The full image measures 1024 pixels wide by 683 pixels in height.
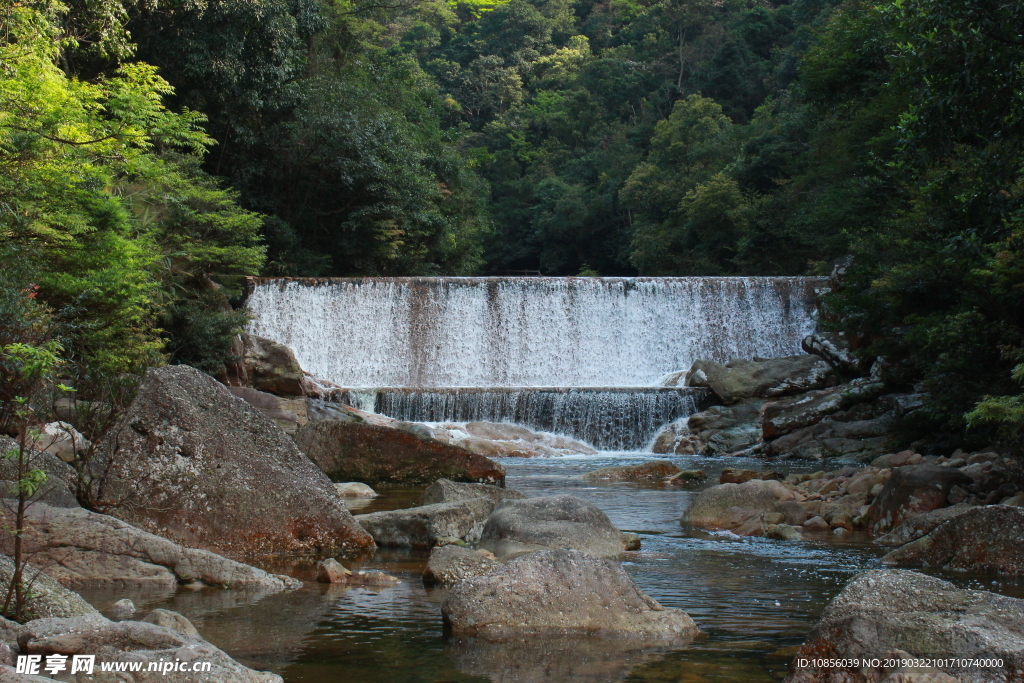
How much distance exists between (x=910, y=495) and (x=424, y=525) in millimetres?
4370

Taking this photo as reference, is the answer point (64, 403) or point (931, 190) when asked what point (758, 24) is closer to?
point (931, 190)

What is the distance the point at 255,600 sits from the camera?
5176 mm

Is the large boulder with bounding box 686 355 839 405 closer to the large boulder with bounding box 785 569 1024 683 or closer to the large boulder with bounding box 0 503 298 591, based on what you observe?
the large boulder with bounding box 0 503 298 591

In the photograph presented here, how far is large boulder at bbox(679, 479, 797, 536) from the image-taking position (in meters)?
8.20

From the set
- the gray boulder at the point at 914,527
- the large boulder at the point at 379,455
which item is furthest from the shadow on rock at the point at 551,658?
the large boulder at the point at 379,455

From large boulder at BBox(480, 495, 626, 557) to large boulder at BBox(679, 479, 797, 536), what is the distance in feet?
5.86

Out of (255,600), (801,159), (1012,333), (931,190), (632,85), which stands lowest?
(255,600)

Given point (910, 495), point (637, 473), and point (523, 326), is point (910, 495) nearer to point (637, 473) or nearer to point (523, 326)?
point (637, 473)

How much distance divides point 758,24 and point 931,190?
37.8 meters

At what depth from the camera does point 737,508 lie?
8516 millimetres

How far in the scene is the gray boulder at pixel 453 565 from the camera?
224 inches

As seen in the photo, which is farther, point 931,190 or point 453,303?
point 453,303

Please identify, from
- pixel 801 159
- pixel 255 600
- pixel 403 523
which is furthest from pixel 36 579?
pixel 801 159

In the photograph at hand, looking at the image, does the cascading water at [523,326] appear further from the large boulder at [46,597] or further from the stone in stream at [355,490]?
the large boulder at [46,597]
